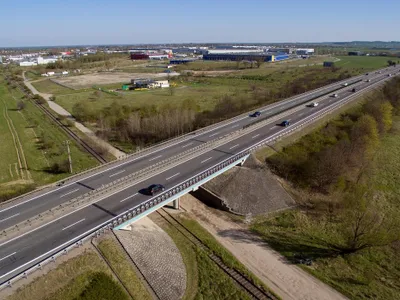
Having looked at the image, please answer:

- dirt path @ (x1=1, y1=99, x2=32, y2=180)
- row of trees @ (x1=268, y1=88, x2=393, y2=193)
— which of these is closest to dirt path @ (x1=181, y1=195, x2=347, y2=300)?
row of trees @ (x1=268, y1=88, x2=393, y2=193)

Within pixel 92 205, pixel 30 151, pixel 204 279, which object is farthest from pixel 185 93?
pixel 204 279

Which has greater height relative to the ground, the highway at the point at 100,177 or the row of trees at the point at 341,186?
the highway at the point at 100,177

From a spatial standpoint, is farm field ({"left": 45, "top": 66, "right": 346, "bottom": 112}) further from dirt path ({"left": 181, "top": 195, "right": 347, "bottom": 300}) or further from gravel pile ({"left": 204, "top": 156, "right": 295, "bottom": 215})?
dirt path ({"left": 181, "top": 195, "right": 347, "bottom": 300})

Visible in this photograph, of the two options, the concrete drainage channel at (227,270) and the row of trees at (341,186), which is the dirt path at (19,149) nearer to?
the concrete drainage channel at (227,270)

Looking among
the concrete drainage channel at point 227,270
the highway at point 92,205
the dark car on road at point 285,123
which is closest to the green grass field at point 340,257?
the concrete drainage channel at point 227,270

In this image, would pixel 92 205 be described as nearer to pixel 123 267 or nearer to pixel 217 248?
pixel 123 267

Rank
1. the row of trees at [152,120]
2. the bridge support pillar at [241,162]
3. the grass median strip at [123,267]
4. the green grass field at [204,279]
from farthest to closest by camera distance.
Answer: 1. the row of trees at [152,120]
2. the bridge support pillar at [241,162]
3. the green grass field at [204,279]
4. the grass median strip at [123,267]

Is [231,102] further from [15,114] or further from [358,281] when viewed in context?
[15,114]
